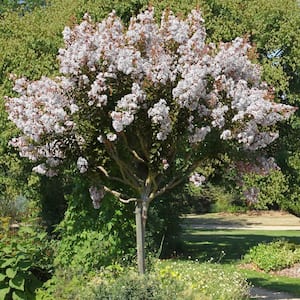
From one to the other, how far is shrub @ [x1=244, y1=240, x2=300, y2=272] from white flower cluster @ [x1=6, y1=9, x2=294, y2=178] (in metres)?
7.95

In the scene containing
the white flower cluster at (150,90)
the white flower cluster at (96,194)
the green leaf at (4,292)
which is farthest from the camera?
the white flower cluster at (96,194)

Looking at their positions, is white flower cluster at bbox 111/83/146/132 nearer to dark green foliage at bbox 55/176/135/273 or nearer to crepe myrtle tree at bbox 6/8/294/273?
crepe myrtle tree at bbox 6/8/294/273

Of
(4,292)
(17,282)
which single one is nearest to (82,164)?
(17,282)

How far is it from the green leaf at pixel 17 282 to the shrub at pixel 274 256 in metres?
8.13

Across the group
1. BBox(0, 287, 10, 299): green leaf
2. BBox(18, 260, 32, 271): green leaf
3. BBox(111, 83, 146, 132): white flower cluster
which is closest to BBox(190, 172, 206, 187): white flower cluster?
BBox(111, 83, 146, 132): white flower cluster

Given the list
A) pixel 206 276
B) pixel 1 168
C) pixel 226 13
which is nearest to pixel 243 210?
pixel 1 168

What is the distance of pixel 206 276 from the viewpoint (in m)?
7.93

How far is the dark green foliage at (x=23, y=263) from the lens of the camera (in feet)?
23.5

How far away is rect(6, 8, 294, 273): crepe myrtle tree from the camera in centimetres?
643

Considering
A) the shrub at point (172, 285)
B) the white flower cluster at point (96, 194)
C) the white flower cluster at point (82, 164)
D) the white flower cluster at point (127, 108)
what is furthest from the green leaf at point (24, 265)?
the white flower cluster at point (127, 108)

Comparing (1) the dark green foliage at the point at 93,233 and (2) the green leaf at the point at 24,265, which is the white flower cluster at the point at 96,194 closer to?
(1) the dark green foliage at the point at 93,233

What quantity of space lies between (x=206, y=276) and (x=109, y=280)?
1632 mm

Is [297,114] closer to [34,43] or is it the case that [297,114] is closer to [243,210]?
[34,43]

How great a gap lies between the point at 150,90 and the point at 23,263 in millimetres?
2700
